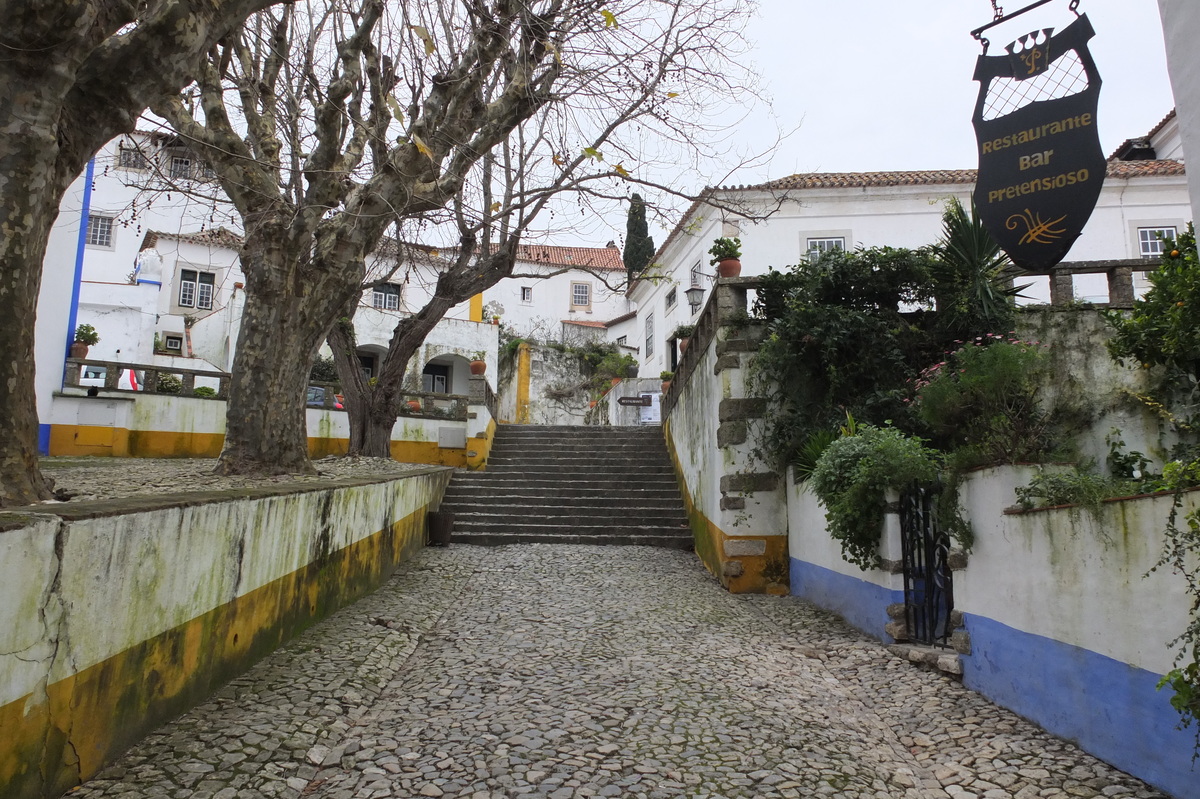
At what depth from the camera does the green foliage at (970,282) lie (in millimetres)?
7789

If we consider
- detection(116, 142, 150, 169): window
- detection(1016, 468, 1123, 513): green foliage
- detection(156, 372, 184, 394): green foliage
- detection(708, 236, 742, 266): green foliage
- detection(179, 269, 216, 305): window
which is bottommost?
detection(1016, 468, 1123, 513): green foliage

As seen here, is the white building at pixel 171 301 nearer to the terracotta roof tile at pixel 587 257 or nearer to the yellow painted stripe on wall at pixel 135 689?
the terracotta roof tile at pixel 587 257

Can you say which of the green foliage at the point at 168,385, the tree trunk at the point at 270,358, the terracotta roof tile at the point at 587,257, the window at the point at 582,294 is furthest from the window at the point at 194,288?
the tree trunk at the point at 270,358

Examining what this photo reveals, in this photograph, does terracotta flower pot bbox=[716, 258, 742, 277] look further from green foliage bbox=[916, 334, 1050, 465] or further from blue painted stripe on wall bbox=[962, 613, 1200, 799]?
blue painted stripe on wall bbox=[962, 613, 1200, 799]

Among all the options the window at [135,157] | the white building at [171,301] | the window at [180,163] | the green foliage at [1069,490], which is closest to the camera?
the green foliage at [1069,490]

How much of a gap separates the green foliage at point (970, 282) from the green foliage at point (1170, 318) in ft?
7.67

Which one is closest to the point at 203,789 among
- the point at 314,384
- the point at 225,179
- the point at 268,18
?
the point at 225,179

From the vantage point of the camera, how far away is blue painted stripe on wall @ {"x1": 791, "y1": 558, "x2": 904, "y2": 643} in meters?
5.89

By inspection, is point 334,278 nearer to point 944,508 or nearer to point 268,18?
point 268,18

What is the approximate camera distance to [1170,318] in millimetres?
4391

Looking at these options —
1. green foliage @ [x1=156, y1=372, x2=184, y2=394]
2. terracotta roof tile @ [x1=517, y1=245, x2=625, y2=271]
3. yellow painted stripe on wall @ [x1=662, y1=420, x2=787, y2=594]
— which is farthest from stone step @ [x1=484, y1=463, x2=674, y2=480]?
terracotta roof tile @ [x1=517, y1=245, x2=625, y2=271]

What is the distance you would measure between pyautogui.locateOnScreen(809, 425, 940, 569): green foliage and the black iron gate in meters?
0.17

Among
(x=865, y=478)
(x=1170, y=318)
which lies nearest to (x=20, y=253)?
(x=865, y=478)

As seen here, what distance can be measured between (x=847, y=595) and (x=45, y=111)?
6.61 metres
